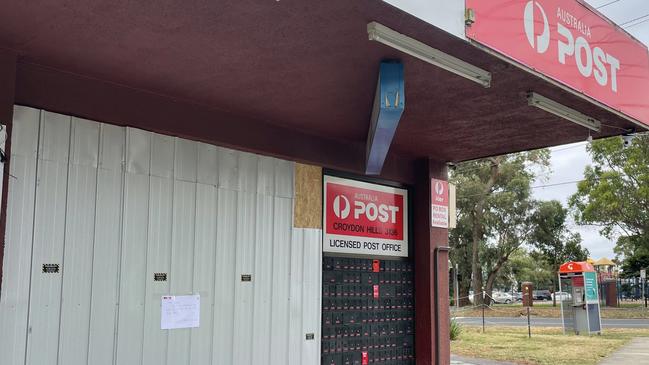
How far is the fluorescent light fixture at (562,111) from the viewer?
593 cm

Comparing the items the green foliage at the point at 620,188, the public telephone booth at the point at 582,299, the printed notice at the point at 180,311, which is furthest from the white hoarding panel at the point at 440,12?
the green foliage at the point at 620,188

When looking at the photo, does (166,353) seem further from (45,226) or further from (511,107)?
(511,107)

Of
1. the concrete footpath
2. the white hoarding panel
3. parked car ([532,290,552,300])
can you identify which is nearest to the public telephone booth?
the concrete footpath

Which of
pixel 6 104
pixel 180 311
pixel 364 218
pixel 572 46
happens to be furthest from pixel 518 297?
pixel 6 104

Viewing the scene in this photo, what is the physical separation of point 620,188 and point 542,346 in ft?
60.5

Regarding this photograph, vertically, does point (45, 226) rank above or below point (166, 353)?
above

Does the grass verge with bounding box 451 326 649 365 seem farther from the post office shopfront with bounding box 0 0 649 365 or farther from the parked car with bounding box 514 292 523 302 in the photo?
the parked car with bounding box 514 292 523 302

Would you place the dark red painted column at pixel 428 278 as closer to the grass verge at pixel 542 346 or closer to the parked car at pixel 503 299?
the grass verge at pixel 542 346

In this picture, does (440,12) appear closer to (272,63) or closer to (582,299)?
(272,63)

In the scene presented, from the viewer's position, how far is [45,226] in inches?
207

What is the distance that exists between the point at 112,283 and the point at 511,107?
446 centimetres

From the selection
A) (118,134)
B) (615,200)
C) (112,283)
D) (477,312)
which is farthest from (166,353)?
(477,312)

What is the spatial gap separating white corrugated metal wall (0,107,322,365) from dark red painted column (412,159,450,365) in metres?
2.06

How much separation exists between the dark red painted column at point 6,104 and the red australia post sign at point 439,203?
608cm
